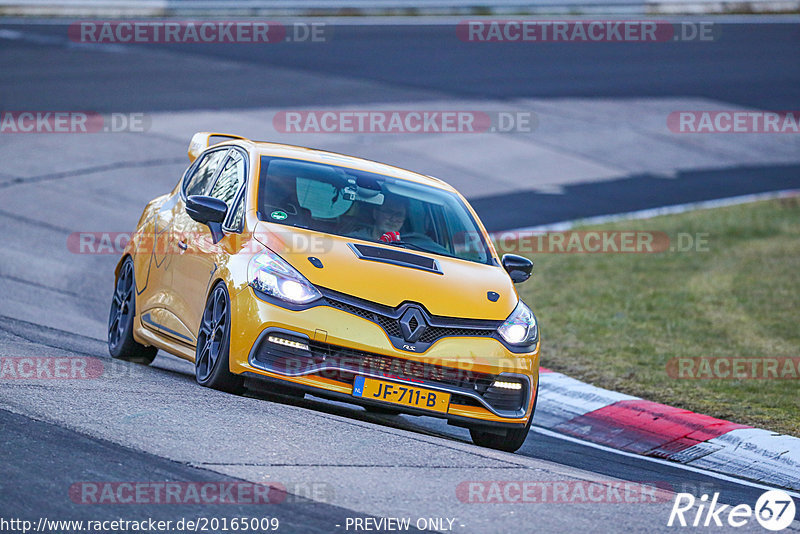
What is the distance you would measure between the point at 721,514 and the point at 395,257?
2.66 meters

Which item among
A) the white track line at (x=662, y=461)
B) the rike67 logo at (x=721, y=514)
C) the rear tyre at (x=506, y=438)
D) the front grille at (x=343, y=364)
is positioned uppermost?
the front grille at (x=343, y=364)

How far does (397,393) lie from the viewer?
7434mm

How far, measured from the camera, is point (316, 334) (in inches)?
291

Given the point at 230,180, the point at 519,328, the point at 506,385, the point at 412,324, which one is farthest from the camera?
the point at 230,180

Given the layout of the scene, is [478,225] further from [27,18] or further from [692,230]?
[27,18]

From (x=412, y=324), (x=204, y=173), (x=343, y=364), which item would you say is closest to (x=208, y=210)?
(x=204, y=173)

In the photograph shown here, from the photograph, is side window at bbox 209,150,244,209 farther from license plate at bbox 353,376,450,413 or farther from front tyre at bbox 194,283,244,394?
license plate at bbox 353,376,450,413

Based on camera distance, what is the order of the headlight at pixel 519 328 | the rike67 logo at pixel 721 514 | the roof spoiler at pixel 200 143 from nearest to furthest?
the rike67 logo at pixel 721 514
the headlight at pixel 519 328
the roof spoiler at pixel 200 143

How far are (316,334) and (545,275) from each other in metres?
8.64

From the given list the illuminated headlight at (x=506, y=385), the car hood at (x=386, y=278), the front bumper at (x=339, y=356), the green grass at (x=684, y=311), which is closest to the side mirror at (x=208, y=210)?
the car hood at (x=386, y=278)

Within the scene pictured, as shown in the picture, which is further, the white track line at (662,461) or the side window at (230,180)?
the side window at (230,180)

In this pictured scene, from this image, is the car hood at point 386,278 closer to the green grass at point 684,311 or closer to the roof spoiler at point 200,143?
the roof spoiler at point 200,143

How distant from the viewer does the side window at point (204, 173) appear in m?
9.51

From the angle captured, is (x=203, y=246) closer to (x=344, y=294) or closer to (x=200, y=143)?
(x=344, y=294)
